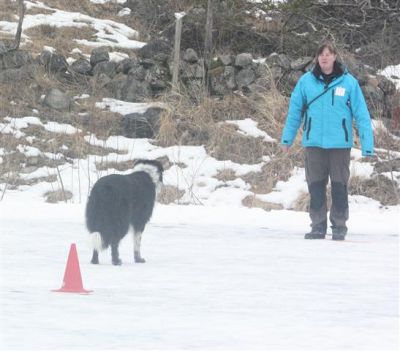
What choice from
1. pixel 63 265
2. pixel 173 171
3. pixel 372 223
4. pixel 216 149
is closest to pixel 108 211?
pixel 63 265

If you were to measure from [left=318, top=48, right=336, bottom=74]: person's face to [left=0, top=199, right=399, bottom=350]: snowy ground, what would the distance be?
1605 millimetres

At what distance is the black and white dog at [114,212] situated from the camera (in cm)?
734

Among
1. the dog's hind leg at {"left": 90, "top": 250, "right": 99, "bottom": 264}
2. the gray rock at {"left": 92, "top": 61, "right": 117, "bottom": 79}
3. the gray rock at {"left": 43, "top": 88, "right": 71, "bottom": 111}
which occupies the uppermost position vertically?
the gray rock at {"left": 92, "top": 61, "right": 117, "bottom": 79}

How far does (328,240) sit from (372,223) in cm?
157

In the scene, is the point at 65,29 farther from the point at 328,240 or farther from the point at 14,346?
the point at 14,346

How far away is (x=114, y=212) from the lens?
738 cm

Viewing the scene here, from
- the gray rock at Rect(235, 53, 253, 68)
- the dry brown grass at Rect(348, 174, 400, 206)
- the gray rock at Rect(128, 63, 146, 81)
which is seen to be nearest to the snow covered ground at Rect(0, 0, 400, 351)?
the dry brown grass at Rect(348, 174, 400, 206)

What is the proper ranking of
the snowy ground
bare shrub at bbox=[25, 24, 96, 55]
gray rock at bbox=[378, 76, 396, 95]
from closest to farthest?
the snowy ground, gray rock at bbox=[378, 76, 396, 95], bare shrub at bbox=[25, 24, 96, 55]

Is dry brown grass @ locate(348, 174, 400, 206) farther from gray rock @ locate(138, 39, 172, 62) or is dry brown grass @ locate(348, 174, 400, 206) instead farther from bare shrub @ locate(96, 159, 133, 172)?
gray rock @ locate(138, 39, 172, 62)

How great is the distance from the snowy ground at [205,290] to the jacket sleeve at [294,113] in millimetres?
955

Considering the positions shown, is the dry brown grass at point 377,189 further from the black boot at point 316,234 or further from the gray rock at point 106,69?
the gray rock at point 106,69

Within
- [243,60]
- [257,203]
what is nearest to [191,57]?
[243,60]

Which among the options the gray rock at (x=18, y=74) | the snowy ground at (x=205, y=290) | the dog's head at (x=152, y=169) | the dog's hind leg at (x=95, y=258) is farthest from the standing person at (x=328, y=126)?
the gray rock at (x=18, y=74)

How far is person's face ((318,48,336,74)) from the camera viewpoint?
9.22 m
